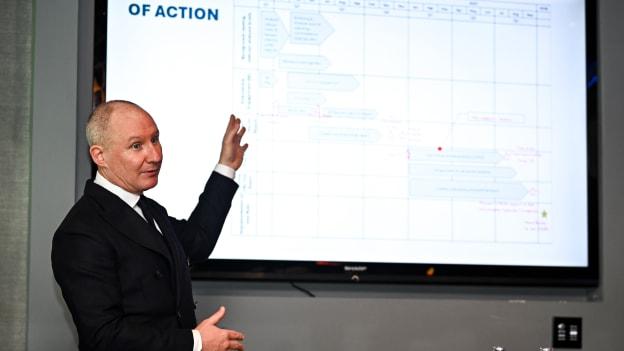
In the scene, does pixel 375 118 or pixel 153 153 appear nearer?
pixel 153 153

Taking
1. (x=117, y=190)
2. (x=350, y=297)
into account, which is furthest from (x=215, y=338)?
(x=350, y=297)

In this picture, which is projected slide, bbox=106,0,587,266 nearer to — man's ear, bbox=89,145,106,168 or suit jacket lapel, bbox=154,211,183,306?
suit jacket lapel, bbox=154,211,183,306

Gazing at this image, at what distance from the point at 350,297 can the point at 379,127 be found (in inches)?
26.3

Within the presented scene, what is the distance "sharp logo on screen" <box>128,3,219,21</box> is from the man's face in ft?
3.01

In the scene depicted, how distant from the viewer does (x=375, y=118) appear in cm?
296

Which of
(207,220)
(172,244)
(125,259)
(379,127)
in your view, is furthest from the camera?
(379,127)

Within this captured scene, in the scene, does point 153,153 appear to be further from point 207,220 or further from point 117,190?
point 207,220

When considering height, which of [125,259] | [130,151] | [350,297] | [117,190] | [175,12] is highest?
[175,12]

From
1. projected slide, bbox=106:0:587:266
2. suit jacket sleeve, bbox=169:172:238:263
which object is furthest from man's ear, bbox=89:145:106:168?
projected slide, bbox=106:0:587:266

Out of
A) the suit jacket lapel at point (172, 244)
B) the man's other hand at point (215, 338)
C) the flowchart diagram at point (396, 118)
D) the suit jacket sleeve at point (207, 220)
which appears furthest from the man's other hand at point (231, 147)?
the man's other hand at point (215, 338)

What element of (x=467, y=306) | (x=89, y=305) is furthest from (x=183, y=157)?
(x=467, y=306)

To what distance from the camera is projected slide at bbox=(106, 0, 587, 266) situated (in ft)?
9.29

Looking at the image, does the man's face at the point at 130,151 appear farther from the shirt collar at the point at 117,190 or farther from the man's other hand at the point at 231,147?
the man's other hand at the point at 231,147

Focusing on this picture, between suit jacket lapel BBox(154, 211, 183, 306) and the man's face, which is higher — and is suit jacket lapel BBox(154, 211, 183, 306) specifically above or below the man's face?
below
